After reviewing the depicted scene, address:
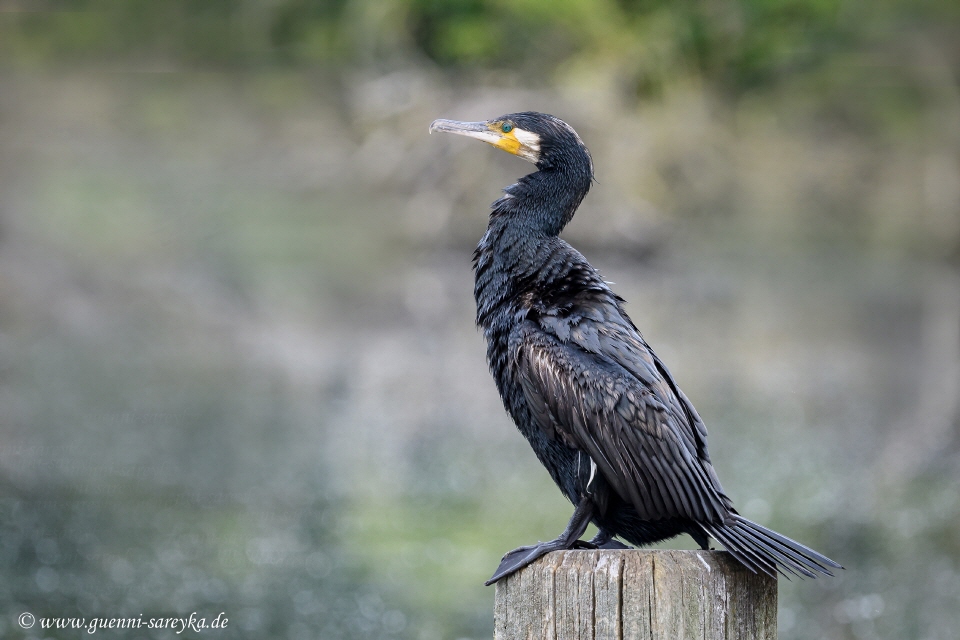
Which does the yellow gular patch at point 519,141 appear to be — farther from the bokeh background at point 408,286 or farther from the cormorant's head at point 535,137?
the bokeh background at point 408,286

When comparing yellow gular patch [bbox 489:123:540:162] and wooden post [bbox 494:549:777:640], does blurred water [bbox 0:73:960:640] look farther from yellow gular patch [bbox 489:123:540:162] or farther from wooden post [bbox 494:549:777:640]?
wooden post [bbox 494:549:777:640]

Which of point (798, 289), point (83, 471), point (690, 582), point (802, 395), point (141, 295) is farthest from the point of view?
point (798, 289)

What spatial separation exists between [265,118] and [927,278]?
10.7 m

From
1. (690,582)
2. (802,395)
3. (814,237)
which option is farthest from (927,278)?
(690,582)

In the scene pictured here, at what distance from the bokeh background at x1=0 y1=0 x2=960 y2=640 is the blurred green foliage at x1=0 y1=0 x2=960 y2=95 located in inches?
2.0

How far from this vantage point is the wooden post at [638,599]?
2262 millimetres

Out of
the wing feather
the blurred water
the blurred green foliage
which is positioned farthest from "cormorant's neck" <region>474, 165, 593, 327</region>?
the blurred green foliage

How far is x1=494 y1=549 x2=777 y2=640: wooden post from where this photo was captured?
2262mm

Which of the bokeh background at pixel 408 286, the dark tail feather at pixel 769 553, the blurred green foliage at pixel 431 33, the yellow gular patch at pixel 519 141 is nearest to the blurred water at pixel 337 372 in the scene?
the bokeh background at pixel 408 286

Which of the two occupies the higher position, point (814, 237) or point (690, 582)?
point (814, 237)

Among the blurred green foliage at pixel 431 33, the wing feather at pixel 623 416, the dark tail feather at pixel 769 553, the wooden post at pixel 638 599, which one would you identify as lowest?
the wooden post at pixel 638 599

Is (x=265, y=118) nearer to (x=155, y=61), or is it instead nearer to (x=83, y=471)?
(x=155, y=61)

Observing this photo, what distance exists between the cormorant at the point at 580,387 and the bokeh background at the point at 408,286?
3.00 metres

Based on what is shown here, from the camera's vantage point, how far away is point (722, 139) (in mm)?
17422
